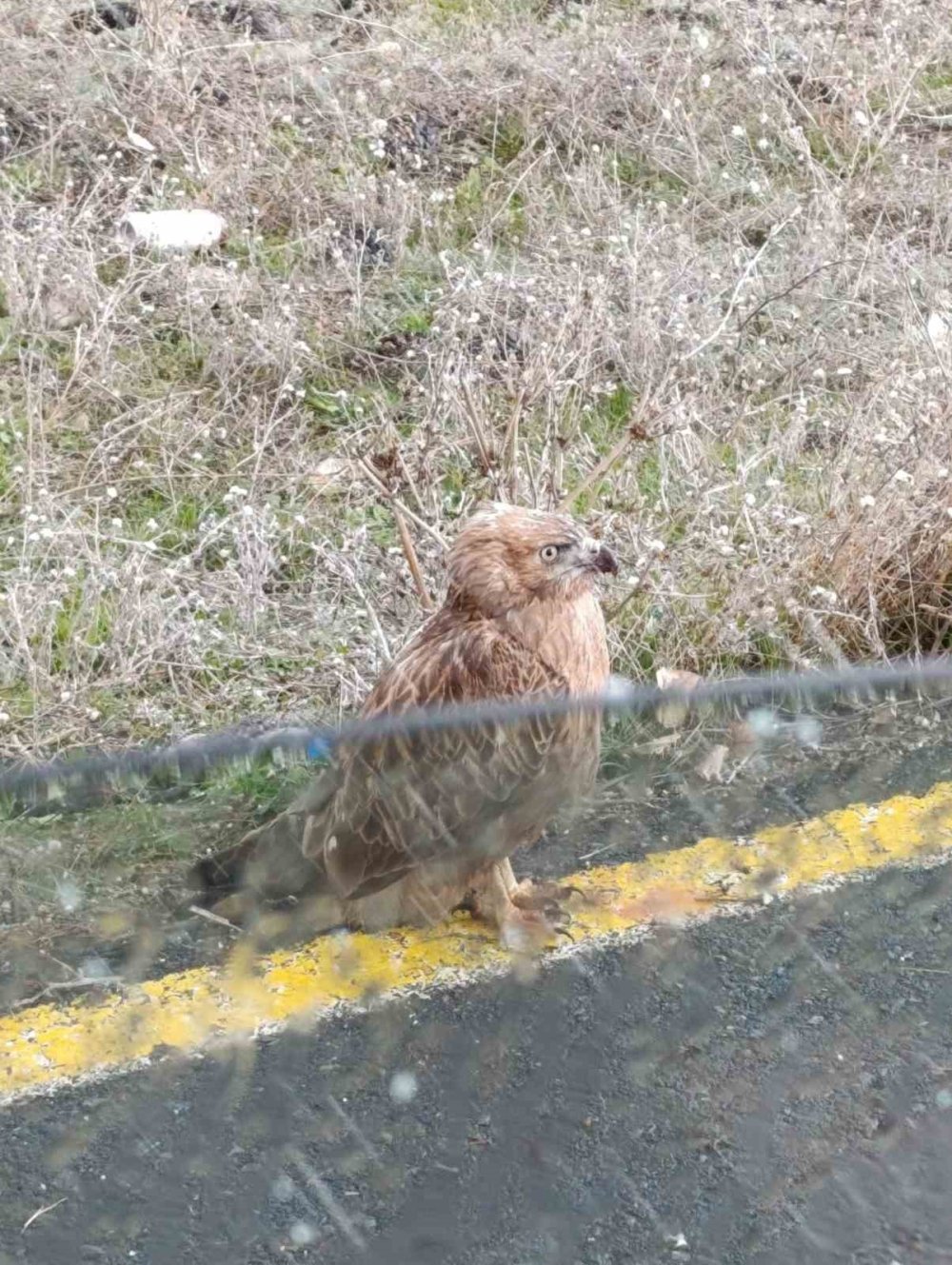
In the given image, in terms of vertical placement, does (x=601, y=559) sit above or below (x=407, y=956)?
above

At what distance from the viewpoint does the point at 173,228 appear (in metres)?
5.79

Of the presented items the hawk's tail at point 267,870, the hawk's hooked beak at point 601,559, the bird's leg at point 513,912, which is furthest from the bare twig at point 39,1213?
the hawk's hooked beak at point 601,559

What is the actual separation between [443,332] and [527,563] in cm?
195

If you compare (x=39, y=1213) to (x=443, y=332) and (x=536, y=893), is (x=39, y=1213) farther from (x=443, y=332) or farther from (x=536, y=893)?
(x=443, y=332)

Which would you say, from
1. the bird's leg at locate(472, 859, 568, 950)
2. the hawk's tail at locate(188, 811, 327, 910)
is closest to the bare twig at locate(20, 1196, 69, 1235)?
the hawk's tail at locate(188, 811, 327, 910)

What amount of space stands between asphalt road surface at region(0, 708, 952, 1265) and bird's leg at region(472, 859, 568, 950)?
0.10 m

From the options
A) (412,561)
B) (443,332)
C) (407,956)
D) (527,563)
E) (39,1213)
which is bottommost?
(407,956)

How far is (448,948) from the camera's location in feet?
11.1

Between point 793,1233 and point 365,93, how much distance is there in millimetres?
5220

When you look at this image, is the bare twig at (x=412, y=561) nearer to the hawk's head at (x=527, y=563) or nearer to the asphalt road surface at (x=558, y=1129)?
the hawk's head at (x=527, y=563)

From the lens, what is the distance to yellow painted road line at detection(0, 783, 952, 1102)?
303 centimetres

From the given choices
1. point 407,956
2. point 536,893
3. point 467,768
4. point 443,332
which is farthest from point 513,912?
point 443,332

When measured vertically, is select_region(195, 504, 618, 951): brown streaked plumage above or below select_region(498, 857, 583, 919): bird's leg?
above

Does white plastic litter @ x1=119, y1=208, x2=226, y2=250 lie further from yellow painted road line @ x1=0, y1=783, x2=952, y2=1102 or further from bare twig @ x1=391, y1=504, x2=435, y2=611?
yellow painted road line @ x1=0, y1=783, x2=952, y2=1102
